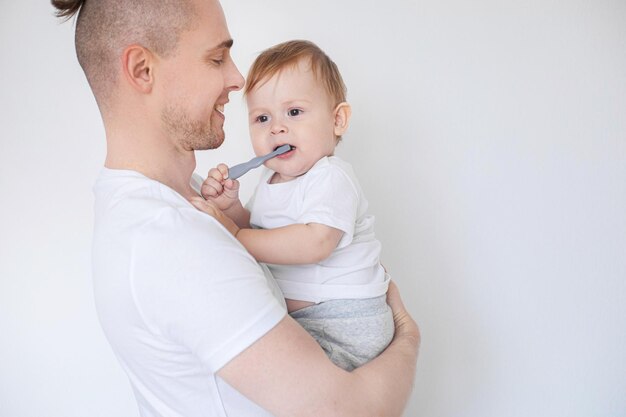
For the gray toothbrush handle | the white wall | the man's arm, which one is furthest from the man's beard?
the white wall

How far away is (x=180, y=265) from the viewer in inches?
35.1

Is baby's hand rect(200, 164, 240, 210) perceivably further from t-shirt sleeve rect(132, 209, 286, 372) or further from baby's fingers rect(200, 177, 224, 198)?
t-shirt sleeve rect(132, 209, 286, 372)

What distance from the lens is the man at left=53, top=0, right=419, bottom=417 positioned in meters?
0.89

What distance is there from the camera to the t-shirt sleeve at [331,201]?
1188mm

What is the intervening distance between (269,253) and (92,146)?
1142mm

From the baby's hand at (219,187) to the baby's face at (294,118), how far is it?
0.12 m

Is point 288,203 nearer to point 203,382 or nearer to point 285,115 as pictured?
point 285,115

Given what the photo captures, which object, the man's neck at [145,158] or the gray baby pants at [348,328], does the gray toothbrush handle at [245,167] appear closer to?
the man's neck at [145,158]

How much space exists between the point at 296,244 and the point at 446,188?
3.08 feet

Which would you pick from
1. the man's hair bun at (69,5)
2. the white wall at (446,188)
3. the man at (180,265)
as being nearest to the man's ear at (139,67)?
the man at (180,265)

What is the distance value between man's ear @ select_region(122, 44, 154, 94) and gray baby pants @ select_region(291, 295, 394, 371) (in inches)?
22.6

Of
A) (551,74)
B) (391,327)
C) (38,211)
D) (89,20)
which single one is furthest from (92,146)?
(551,74)

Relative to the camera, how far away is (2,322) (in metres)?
1.97

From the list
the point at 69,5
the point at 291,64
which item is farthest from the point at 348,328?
the point at 69,5
